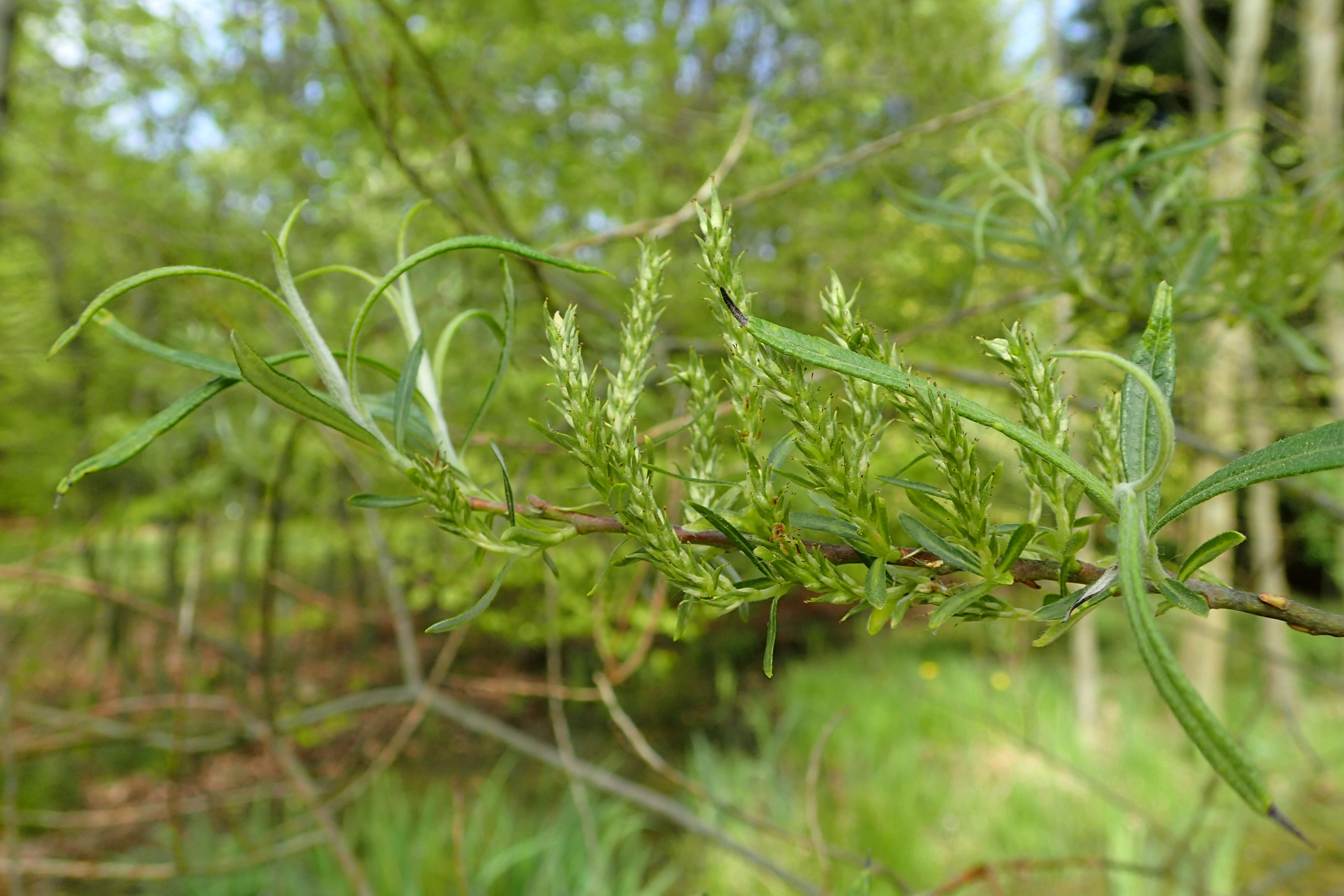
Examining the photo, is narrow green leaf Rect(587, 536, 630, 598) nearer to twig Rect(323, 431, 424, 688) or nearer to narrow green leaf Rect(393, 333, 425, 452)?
narrow green leaf Rect(393, 333, 425, 452)

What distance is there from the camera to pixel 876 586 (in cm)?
30

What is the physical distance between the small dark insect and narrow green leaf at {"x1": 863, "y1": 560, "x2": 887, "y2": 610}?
0.11m

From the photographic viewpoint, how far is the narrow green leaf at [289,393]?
31cm

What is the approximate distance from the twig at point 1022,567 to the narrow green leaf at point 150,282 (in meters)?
0.13

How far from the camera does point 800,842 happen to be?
2.86 ft

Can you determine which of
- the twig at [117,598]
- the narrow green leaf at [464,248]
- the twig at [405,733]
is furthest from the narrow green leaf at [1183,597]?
the twig at [117,598]

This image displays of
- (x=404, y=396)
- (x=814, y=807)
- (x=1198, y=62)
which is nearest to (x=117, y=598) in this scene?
(x=814, y=807)

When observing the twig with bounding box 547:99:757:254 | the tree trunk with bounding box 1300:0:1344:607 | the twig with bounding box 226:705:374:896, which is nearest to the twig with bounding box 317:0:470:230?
the twig with bounding box 547:99:757:254

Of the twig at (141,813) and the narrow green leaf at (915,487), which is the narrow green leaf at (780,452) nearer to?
the narrow green leaf at (915,487)

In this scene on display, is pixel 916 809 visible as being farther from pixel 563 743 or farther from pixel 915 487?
pixel 915 487

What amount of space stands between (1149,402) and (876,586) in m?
0.14

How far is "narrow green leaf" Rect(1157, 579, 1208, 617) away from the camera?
28 cm

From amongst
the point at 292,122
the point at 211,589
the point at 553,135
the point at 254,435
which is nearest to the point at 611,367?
the point at 254,435

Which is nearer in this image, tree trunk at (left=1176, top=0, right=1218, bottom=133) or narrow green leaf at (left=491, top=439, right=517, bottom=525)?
narrow green leaf at (left=491, top=439, right=517, bottom=525)
